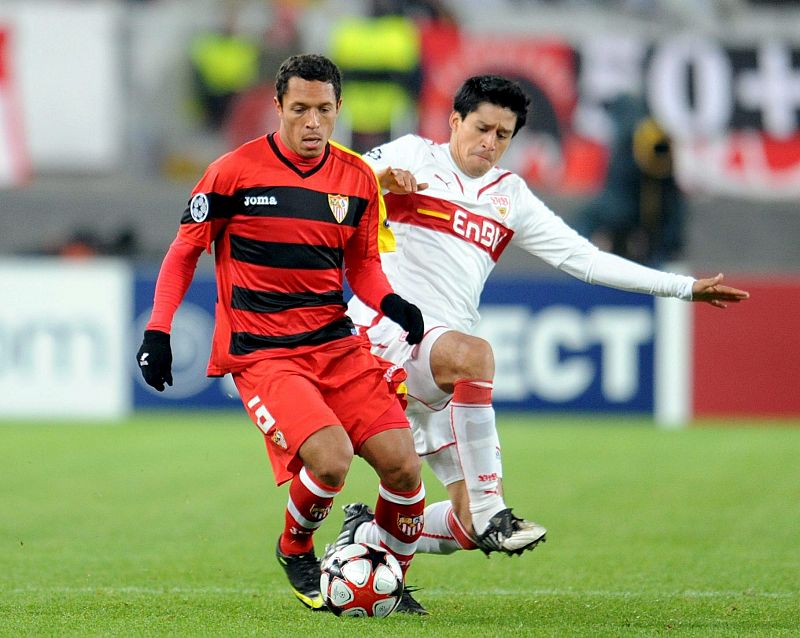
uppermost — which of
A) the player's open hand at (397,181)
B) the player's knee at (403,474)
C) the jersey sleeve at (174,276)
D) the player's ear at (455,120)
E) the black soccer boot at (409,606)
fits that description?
the player's ear at (455,120)

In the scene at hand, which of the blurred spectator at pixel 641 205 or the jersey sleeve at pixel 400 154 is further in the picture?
the blurred spectator at pixel 641 205

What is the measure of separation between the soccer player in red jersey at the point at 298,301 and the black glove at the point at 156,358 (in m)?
0.03

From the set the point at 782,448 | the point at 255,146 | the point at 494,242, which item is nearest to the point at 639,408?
the point at 782,448

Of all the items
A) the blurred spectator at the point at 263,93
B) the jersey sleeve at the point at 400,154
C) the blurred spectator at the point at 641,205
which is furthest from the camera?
the blurred spectator at the point at 263,93

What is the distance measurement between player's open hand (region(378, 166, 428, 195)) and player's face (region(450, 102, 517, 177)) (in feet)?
0.96

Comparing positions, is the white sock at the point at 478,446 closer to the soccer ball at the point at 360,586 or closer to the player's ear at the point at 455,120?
the soccer ball at the point at 360,586

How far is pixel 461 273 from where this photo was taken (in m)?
6.58

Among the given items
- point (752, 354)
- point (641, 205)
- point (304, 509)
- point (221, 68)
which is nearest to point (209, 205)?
point (304, 509)

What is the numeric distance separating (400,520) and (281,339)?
838 millimetres

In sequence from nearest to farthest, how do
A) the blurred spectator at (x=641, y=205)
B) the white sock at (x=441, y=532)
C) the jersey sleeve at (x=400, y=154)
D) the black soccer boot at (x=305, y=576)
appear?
1. the black soccer boot at (x=305, y=576)
2. the jersey sleeve at (x=400, y=154)
3. the white sock at (x=441, y=532)
4. the blurred spectator at (x=641, y=205)

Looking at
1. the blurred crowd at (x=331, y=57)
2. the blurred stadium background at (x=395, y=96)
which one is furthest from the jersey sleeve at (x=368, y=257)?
the blurred crowd at (x=331, y=57)

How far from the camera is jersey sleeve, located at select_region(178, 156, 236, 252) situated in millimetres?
5809

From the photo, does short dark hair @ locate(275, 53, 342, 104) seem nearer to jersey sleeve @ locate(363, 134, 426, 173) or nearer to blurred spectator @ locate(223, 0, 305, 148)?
jersey sleeve @ locate(363, 134, 426, 173)

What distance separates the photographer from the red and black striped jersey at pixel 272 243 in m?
5.85
